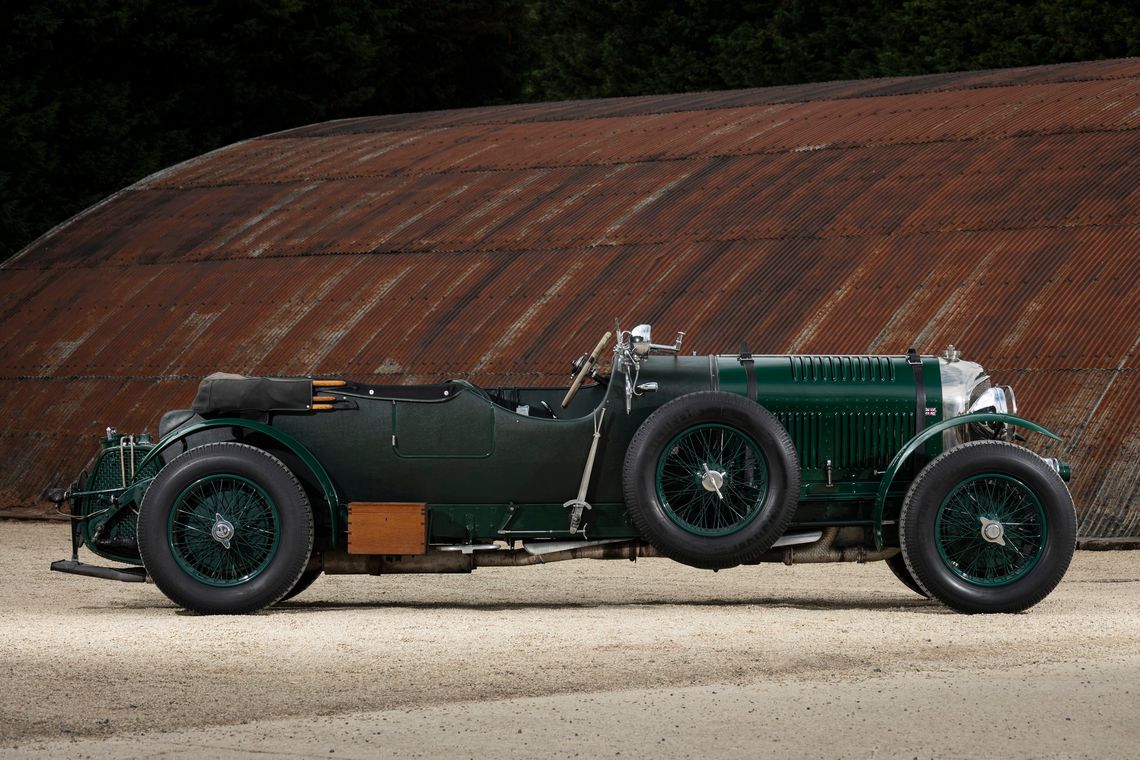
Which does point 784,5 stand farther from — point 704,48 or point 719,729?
point 719,729

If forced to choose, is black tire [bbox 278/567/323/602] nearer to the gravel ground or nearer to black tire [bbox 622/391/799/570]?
the gravel ground

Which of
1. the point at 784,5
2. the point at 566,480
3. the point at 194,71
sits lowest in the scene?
the point at 566,480

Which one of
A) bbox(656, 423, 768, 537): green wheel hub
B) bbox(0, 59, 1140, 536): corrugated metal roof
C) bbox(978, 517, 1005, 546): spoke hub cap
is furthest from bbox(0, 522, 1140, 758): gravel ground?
bbox(0, 59, 1140, 536): corrugated metal roof

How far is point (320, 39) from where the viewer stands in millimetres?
49656

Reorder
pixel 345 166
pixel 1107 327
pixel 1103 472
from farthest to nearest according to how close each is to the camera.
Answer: pixel 345 166
pixel 1107 327
pixel 1103 472

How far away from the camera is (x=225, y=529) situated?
1148cm

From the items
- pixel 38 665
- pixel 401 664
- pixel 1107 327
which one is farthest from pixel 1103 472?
pixel 38 665

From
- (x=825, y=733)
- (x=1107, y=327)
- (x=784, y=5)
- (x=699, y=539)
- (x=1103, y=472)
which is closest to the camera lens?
(x=825, y=733)

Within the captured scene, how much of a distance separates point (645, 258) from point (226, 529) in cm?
1051

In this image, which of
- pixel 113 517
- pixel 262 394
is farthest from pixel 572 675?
pixel 113 517

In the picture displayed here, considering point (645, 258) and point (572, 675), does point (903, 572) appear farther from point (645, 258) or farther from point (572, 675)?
point (645, 258)

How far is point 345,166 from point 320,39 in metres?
23.3

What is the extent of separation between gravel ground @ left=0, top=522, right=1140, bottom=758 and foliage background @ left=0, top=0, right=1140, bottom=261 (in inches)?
1187

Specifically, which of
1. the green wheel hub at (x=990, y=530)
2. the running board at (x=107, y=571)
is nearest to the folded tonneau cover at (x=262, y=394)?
the running board at (x=107, y=571)
